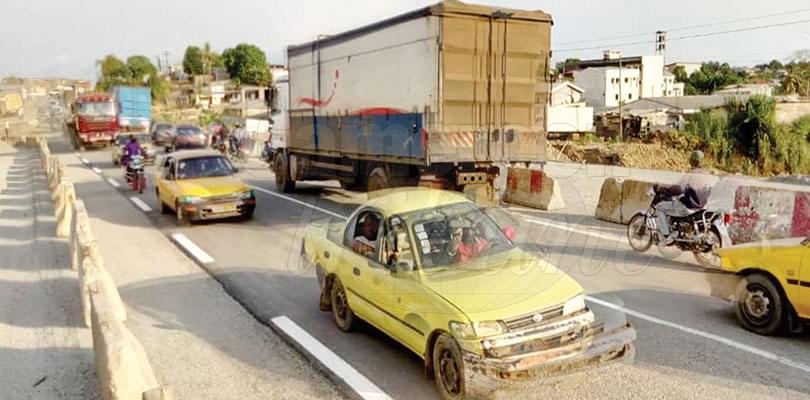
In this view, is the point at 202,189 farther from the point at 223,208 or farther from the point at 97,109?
the point at 97,109

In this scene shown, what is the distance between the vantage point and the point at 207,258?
10.4 meters

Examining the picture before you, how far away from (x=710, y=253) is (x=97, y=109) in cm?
3696

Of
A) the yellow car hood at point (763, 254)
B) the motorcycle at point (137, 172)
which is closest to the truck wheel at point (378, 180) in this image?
the yellow car hood at point (763, 254)

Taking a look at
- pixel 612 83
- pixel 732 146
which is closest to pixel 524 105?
pixel 732 146

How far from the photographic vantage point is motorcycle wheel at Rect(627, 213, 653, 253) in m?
10.1

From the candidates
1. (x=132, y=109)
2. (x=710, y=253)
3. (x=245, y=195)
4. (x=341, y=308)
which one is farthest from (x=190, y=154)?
(x=132, y=109)

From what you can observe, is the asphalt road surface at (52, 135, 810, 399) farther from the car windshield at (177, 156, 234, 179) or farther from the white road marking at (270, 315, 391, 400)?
the car windshield at (177, 156, 234, 179)

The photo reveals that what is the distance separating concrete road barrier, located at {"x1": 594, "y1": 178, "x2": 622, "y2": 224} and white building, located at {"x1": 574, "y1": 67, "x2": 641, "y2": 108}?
6559 cm

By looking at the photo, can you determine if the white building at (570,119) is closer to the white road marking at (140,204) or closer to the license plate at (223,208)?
the white road marking at (140,204)

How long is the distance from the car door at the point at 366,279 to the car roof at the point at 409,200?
123 millimetres

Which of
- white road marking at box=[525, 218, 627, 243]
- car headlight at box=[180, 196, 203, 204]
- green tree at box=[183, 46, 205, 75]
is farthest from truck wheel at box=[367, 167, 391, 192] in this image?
green tree at box=[183, 46, 205, 75]

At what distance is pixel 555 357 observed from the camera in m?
4.79

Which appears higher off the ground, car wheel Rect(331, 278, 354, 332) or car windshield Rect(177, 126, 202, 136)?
car windshield Rect(177, 126, 202, 136)

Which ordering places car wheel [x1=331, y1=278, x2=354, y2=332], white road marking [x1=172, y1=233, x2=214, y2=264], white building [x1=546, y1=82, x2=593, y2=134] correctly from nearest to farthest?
car wheel [x1=331, y1=278, x2=354, y2=332]
white road marking [x1=172, y1=233, x2=214, y2=264]
white building [x1=546, y1=82, x2=593, y2=134]
